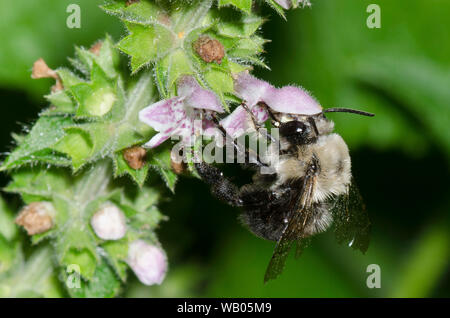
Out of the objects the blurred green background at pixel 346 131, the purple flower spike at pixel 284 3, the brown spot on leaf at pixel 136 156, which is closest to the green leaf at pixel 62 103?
the brown spot on leaf at pixel 136 156

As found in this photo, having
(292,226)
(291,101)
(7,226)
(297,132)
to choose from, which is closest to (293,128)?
(297,132)

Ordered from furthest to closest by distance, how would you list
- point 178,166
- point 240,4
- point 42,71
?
point 42,71 → point 178,166 → point 240,4

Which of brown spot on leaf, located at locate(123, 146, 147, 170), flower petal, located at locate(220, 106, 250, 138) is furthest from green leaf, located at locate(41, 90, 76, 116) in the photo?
flower petal, located at locate(220, 106, 250, 138)

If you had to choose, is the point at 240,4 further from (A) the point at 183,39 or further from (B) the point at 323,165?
(B) the point at 323,165

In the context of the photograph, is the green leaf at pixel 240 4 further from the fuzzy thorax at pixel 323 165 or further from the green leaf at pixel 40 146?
the green leaf at pixel 40 146

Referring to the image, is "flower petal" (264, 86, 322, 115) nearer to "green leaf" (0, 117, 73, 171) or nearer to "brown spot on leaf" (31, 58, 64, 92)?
"green leaf" (0, 117, 73, 171)

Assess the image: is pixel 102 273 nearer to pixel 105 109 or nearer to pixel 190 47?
pixel 105 109

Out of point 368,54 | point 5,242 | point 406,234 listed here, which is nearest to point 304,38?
point 368,54
